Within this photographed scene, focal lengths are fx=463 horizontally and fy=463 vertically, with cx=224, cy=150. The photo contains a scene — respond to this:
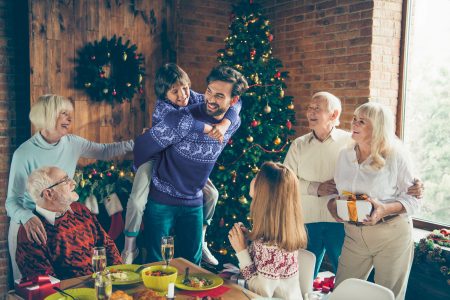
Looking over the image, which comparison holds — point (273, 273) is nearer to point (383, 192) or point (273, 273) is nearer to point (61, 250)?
point (383, 192)

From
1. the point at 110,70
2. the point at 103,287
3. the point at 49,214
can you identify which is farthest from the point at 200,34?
the point at 103,287

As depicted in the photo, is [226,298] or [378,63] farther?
[378,63]

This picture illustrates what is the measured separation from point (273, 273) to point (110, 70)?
2932 millimetres

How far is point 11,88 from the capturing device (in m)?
4.07

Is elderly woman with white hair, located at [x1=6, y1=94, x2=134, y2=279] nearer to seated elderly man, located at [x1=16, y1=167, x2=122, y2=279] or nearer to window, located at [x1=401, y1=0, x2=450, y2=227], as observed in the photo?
seated elderly man, located at [x1=16, y1=167, x2=122, y2=279]

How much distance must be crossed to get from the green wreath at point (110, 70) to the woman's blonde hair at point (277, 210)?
8.27 feet

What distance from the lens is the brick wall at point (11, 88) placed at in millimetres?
4012

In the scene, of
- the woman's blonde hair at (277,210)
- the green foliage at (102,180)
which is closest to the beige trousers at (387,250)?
the woman's blonde hair at (277,210)

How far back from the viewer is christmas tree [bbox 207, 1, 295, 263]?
4.32 metres

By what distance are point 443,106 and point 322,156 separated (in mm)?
1541

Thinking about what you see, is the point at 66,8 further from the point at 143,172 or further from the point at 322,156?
the point at 322,156

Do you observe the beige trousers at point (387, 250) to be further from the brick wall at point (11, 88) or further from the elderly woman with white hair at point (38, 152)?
the brick wall at point (11, 88)

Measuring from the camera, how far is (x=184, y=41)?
508 centimetres

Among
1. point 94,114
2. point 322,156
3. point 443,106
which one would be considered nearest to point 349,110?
point 443,106
